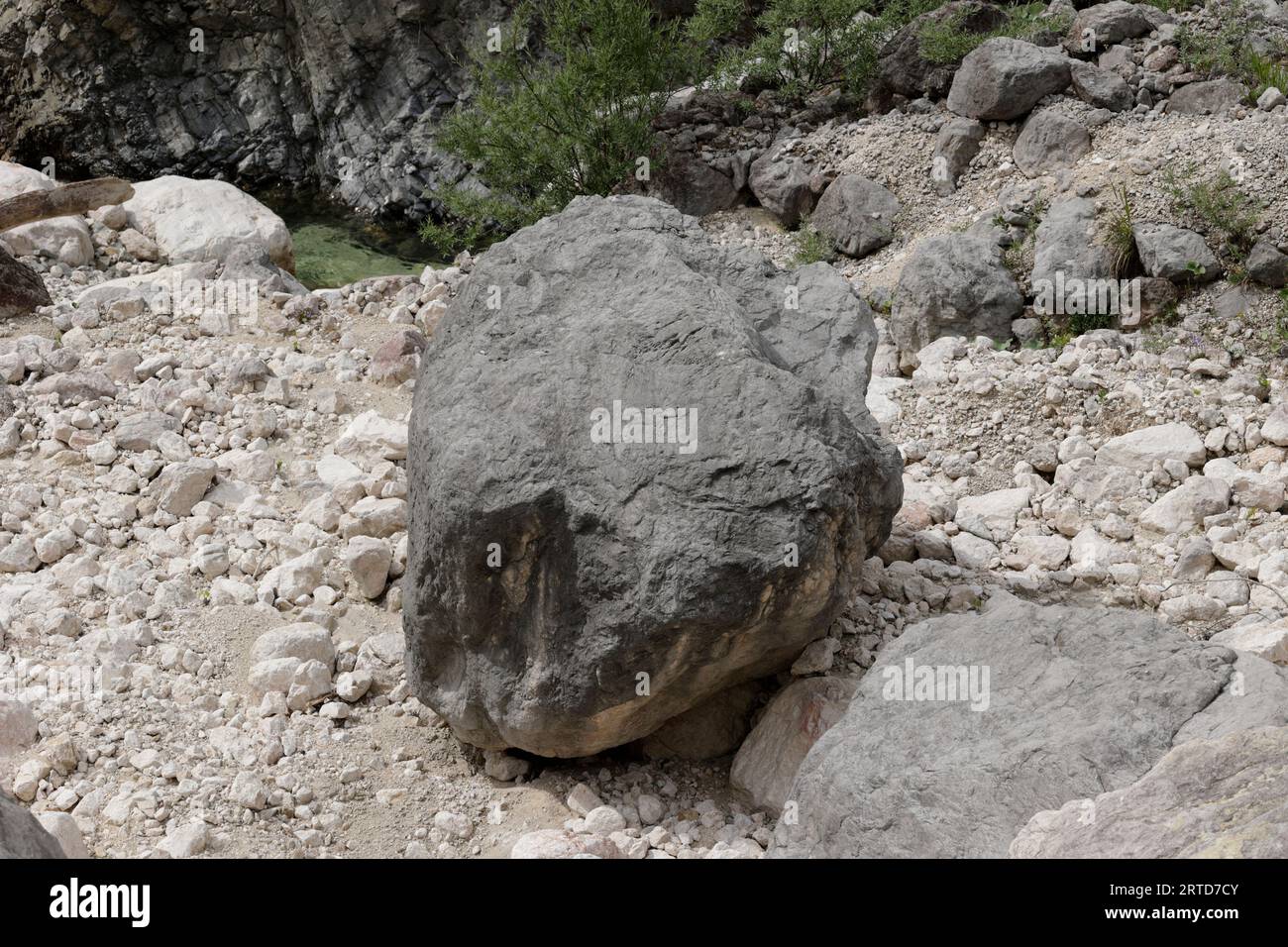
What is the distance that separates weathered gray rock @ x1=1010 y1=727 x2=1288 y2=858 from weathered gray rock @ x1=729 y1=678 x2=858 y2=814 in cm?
135

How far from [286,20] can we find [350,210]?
2.28m

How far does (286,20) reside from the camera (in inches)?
508

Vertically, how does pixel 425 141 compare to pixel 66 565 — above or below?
above

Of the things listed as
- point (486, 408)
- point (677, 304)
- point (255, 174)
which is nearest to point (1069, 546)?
point (677, 304)

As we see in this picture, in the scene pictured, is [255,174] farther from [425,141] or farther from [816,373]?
[816,373]

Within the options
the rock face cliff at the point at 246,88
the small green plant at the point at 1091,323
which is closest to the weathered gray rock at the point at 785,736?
the small green plant at the point at 1091,323

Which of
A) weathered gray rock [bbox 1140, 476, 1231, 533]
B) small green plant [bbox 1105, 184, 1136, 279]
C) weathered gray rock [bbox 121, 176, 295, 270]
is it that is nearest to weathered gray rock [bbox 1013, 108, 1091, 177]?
small green plant [bbox 1105, 184, 1136, 279]

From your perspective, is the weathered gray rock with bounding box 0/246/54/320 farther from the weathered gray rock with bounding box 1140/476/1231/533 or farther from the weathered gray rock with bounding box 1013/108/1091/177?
the weathered gray rock with bounding box 1013/108/1091/177

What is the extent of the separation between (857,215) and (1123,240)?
7.65ft

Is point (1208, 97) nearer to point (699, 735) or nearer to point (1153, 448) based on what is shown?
point (1153, 448)

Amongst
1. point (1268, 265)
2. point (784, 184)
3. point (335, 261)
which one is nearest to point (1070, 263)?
point (1268, 265)

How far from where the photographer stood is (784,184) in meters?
10.0

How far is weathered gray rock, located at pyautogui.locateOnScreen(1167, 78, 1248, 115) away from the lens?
8820 millimetres

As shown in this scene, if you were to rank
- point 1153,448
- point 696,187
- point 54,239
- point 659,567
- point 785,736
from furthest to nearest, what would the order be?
point 696,187 < point 54,239 < point 1153,448 < point 785,736 < point 659,567
